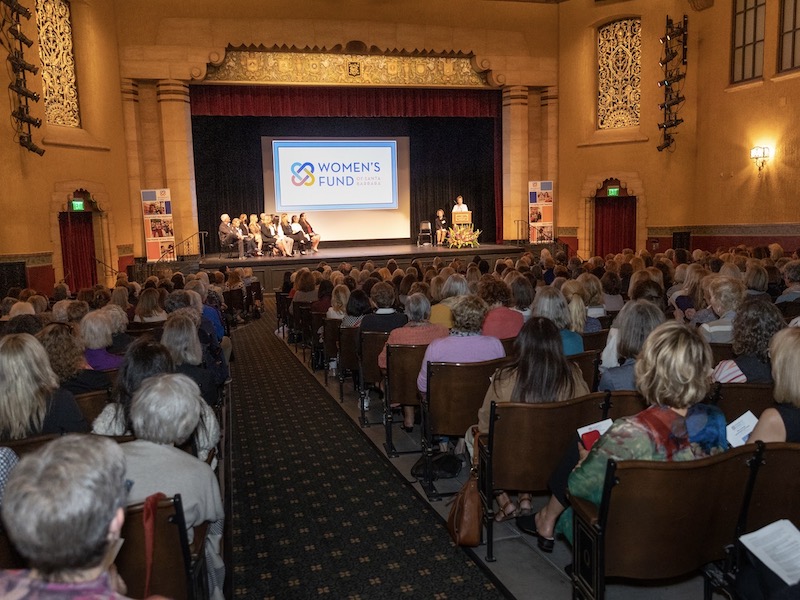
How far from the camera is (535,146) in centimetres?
1680

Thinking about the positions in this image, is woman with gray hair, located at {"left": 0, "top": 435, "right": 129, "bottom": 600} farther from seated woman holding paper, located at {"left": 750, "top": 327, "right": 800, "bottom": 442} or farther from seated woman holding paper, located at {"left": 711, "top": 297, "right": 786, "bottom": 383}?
seated woman holding paper, located at {"left": 711, "top": 297, "right": 786, "bottom": 383}

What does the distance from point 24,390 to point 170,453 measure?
990 mm

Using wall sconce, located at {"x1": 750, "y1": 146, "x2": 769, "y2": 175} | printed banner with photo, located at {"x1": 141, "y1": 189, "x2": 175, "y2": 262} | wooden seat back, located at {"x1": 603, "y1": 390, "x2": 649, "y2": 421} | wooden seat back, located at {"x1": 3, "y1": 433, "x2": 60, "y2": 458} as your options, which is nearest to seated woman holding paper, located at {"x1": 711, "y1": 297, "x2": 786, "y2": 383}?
wooden seat back, located at {"x1": 603, "y1": 390, "x2": 649, "y2": 421}

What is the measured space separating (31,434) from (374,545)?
68.0 inches

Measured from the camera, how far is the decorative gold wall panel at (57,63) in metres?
11.6

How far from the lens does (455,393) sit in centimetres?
377

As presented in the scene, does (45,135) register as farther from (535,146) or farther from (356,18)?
(535,146)

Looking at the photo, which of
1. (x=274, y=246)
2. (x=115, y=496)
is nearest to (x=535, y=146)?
(x=274, y=246)

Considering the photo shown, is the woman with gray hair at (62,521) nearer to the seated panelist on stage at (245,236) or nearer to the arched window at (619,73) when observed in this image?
the seated panelist on stage at (245,236)

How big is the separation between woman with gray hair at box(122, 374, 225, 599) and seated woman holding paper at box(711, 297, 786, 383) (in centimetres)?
262

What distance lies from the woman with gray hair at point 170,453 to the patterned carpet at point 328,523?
75 centimetres

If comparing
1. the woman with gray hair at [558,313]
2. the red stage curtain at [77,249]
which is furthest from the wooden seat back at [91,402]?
the red stage curtain at [77,249]

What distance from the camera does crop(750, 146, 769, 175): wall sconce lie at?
12430 mm

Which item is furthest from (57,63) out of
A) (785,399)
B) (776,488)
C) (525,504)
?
(776,488)
